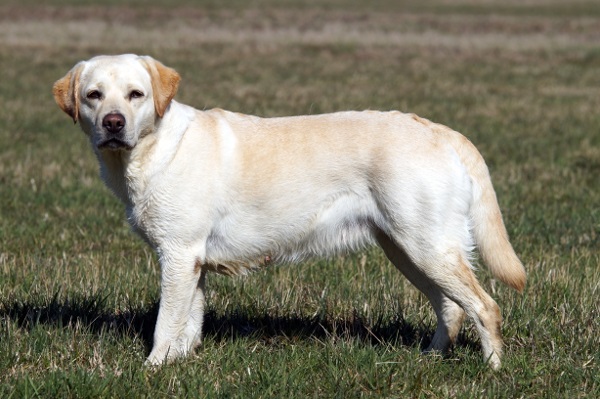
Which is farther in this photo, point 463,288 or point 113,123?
point 463,288

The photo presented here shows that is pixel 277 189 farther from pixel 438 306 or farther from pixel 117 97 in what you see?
pixel 438 306

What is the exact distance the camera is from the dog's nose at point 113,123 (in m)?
4.23

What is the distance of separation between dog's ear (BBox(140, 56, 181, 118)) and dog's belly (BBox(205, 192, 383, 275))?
626mm

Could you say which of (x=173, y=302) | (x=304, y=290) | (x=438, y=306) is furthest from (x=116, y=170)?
(x=438, y=306)

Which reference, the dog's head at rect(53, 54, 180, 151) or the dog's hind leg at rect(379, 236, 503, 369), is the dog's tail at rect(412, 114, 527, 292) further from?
the dog's head at rect(53, 54, 180, 151)

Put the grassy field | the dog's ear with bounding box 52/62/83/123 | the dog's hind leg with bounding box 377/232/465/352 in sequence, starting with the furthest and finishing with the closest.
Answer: the dog's hind leg with bounding box 377/232/465/352 → the dog's ear with bounding box 52/62/83/123 → the grassy field

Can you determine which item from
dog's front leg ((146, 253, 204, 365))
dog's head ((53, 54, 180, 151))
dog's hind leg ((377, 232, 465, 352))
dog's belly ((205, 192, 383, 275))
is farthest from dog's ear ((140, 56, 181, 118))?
dog's hind leg ((377, 232, 465, 352))

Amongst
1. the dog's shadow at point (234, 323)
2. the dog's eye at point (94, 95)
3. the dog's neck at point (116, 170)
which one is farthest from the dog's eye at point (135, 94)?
the dog's shadow at point (234, 323)

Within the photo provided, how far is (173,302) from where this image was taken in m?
4.44

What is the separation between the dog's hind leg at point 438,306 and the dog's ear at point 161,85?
128 centimetres

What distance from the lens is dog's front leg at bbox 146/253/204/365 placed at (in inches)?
174

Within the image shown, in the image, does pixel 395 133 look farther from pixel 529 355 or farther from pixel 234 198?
pixel 529 355

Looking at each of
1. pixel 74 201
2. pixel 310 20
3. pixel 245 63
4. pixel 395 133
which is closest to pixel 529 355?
pixel 395 133

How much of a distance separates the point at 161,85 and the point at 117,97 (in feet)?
0.79
